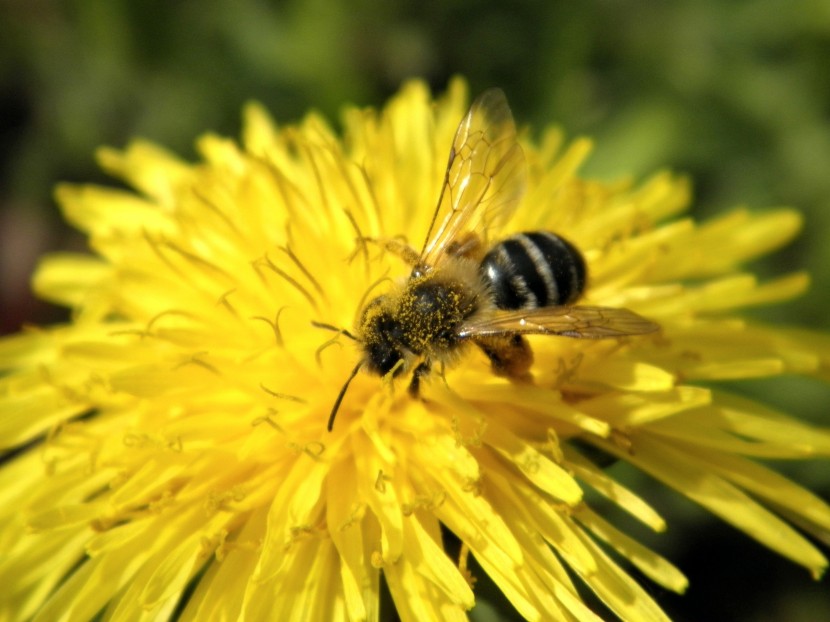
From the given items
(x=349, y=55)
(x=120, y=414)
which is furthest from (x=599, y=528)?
(x=349, y=55)

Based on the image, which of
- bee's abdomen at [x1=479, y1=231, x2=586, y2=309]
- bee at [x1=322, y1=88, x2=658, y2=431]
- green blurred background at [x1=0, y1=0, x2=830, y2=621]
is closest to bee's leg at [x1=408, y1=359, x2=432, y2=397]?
bee at [x1=322, y1=88, x2=658, y2=431]

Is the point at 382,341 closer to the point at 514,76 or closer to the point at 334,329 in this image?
the point at 334,329

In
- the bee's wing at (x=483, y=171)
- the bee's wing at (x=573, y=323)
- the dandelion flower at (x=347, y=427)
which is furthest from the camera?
the bee's wing at (x=483, y=171)

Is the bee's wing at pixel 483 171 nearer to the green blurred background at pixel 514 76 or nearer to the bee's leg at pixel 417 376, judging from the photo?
the bee's leg at pixel 417 376

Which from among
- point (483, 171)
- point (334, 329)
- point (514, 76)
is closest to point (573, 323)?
point (334, 329)

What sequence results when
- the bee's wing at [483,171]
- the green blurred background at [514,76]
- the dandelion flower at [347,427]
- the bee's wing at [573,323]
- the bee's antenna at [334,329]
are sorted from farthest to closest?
1. the green blurred background at [514,76]
2. the bee's wing at [483,171]
3. the bee's antenna at [334,329]
4. the dandelion flower at [347,427]
5. the bee's wing at [573,323]

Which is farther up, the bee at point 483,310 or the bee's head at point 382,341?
the bee at point 483,310

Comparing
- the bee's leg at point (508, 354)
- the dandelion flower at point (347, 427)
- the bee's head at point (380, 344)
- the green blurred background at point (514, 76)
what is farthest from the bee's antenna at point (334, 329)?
the green blurred background at point (514, 76)
